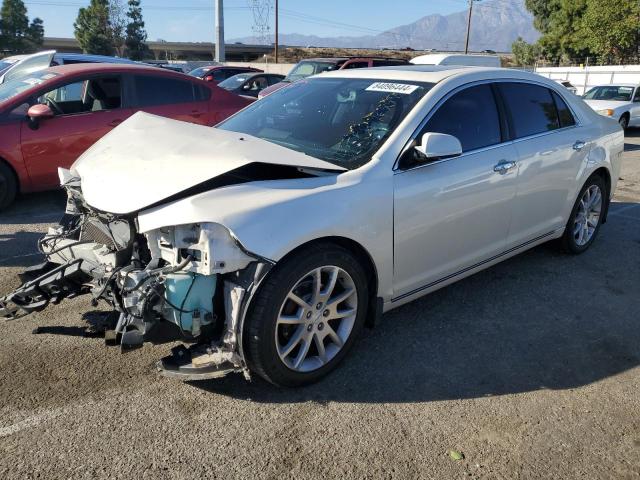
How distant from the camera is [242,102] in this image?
8.18m

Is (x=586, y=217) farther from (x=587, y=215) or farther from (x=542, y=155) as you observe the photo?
(x=542, y=155)

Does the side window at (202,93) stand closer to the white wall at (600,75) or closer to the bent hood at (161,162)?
the bent hood at (161,162)

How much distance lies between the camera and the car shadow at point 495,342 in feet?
10.4

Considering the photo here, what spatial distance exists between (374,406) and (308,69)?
1213 centimetres

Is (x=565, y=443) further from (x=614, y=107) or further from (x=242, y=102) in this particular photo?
(x=614, y=107)

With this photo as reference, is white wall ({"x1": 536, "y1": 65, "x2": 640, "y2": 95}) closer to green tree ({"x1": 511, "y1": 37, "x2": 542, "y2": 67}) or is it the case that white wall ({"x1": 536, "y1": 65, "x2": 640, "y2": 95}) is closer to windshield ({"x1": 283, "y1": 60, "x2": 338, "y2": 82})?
windshield ({"x1": 283, "y1": 60, "x2": 338, "y2": 82})

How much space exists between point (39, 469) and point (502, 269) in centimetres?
390

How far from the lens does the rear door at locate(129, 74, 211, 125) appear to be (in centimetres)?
718

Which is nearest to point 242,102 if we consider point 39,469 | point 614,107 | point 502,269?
point 502,269

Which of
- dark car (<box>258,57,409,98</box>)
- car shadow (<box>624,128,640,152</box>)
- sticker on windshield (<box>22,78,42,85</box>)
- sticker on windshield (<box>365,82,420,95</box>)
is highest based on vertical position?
dark car (<box>258,57,409,98</box>)

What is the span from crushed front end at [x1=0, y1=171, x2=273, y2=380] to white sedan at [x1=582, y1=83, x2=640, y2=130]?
48.6 ft

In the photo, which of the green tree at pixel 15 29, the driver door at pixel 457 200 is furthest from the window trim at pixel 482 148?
the green tree at pixel 15 29

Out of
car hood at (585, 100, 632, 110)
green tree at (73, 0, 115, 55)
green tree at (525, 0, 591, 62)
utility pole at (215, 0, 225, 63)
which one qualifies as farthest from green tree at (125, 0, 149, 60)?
car hood at (585, 100, 632, 110)

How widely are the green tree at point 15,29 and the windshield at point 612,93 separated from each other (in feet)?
Answer: 213
